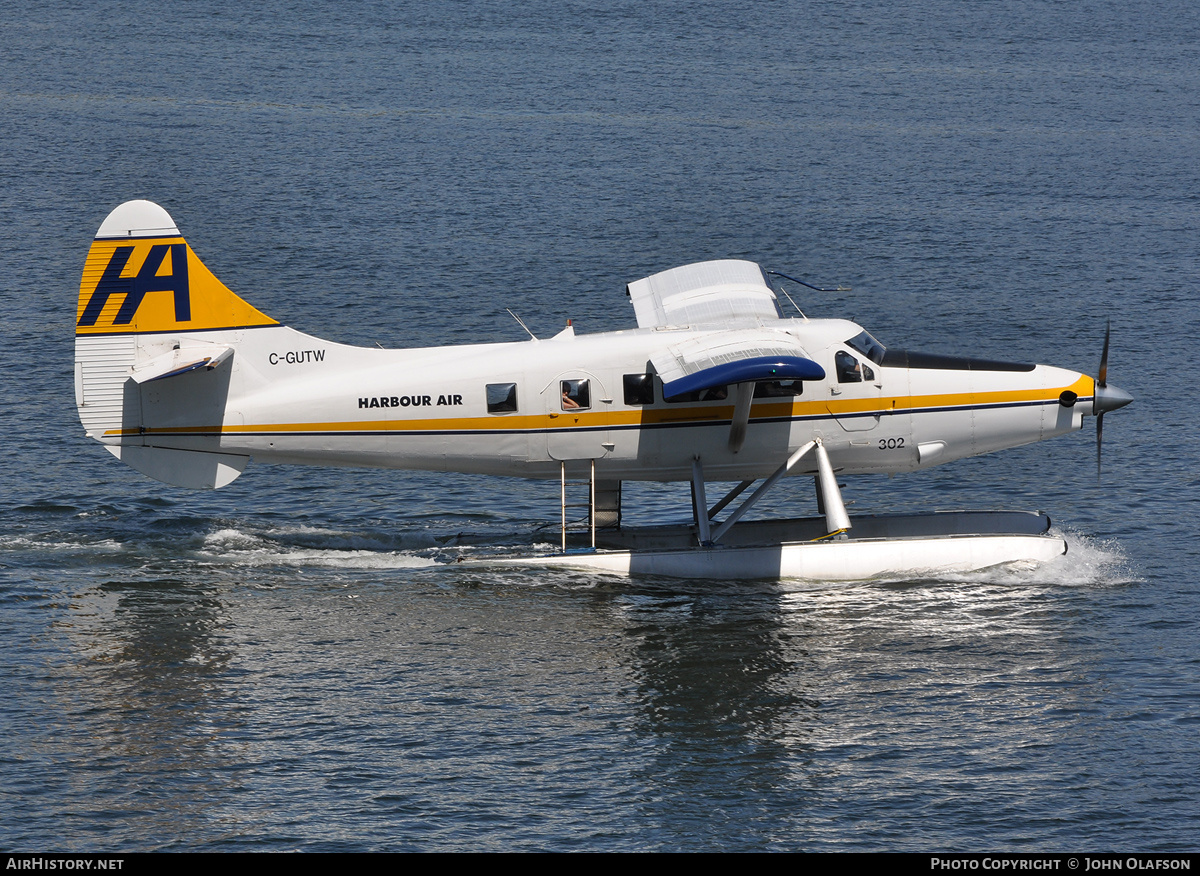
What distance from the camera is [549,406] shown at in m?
24.1

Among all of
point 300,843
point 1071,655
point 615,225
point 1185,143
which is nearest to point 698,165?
point 615,225

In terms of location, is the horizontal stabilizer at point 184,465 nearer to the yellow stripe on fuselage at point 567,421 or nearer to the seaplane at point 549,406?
the seaplane at point 549,406

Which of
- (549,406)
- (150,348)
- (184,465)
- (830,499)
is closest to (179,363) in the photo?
(150,348)

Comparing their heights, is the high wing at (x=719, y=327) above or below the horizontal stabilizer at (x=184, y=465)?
above

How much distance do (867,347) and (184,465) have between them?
41.2 ft

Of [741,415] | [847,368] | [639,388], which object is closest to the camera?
[741,415]

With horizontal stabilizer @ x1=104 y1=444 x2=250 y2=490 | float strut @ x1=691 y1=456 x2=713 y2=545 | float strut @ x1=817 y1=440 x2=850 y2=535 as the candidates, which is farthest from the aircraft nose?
horizontal stabilizer @ x1=104 y1=444 x2=250 y2=490

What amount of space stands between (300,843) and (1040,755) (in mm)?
9920

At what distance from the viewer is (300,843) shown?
16234 mm

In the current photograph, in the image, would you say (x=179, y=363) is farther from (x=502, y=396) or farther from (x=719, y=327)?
(x=719, y=327)

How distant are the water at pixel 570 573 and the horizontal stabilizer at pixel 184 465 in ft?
5.43

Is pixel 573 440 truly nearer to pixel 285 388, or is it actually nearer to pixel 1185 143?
pixel 285 388

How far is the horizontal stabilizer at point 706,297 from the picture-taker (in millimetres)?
25125

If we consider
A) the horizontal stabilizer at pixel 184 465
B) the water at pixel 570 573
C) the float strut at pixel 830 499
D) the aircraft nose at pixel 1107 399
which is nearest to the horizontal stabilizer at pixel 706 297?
the float strut at pixel 830 499
